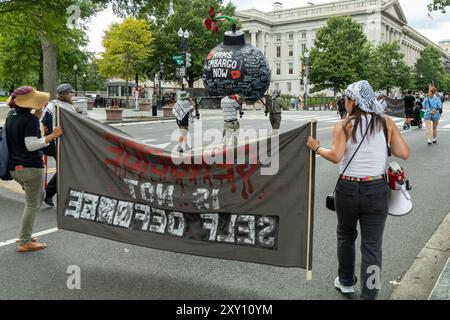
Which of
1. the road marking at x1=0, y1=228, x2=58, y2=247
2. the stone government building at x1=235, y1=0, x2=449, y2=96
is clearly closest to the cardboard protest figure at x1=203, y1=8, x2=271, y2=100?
the road marking at x1=0, y1=228, x2=58, y2=247

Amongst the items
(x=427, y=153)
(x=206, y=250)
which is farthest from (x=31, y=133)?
(x=427, y=153)

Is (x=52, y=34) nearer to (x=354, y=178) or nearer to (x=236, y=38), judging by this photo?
(x=236, y=38)

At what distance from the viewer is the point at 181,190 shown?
4.24 m

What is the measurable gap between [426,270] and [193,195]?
2458 millimetres

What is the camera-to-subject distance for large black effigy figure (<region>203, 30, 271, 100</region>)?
7.82 meters

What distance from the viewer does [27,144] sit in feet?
15.9

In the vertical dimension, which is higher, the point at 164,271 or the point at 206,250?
the point at 206,250

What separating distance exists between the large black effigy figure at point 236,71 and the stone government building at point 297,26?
290 ft

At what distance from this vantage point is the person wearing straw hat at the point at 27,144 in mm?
4855

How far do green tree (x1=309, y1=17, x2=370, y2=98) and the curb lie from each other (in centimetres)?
6291

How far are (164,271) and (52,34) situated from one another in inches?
550

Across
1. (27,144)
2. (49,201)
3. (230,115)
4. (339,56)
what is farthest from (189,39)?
(27,144)

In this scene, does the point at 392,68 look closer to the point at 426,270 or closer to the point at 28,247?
the point at 426,270

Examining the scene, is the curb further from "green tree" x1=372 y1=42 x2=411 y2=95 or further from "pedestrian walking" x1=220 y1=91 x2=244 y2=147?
"green tree" x1=372 y1=42 x2=411 y2=95
